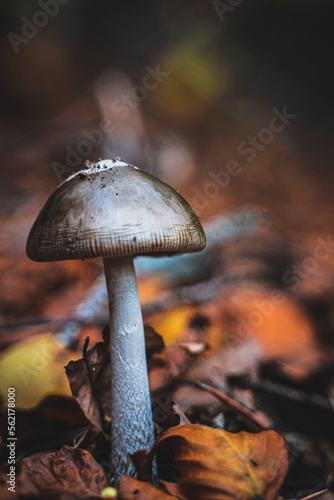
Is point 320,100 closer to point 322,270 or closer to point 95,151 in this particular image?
point 322,270

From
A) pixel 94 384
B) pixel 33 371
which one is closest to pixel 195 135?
pixel 33 371

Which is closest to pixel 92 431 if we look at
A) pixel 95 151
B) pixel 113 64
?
pixel 95 151

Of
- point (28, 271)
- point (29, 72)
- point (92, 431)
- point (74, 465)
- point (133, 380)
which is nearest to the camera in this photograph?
point (74, 465)

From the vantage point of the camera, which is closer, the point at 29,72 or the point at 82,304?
the point at 82,304

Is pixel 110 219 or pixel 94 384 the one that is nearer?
pixel 110 219

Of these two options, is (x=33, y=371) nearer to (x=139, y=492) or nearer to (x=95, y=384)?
(x=95, y=384)

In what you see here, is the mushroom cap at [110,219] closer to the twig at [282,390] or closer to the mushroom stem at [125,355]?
the mushroom stem at [125,355]
